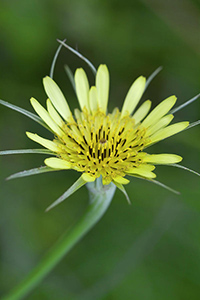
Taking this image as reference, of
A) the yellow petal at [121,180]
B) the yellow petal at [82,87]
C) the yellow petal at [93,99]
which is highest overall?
the yellow petal at [82,87]

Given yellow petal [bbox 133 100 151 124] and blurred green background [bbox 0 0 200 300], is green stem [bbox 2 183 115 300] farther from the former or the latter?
blurred green background [bbox 0 0 200 300]

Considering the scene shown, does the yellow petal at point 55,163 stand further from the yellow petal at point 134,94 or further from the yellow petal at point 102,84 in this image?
the yellow petal at point 134,94

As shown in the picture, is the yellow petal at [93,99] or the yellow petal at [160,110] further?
the yellow petal at [93,99]

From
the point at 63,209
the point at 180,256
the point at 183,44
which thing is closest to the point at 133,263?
the point at 180,256

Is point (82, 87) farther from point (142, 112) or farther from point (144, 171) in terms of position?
point (144, 171)

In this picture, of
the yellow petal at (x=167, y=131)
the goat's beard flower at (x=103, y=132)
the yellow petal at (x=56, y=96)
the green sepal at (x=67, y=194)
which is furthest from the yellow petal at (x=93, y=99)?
the green sepal at (x=67, y=194)

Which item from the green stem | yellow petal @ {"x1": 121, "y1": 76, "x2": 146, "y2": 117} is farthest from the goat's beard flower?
the green stem

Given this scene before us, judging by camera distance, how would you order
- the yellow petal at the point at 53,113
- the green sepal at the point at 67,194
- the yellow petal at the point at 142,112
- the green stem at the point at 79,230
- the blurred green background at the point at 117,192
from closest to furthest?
the green sepal at the point at 67,194
the green stem at the point at 79,230
the yellow petal at the point at 53,113
the yellow petal at the point at 142,112
the blurred green background at the point at 117,192
